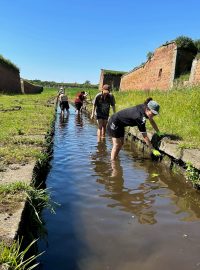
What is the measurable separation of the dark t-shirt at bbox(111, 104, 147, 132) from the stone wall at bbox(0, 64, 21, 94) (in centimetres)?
3321

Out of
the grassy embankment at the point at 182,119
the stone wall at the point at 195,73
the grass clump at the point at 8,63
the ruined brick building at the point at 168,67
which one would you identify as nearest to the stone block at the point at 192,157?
the grassy embankment at the point at 182,119

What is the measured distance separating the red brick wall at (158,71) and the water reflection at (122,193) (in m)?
18.2

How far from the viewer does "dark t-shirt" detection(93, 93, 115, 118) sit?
11.2 metres

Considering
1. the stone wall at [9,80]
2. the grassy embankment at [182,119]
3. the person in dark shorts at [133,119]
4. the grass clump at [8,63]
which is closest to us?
the person in dark shorts at [133,119]

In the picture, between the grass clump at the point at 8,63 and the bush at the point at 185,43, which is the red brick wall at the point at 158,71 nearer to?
the bush at the point at 185,43

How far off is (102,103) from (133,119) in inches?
128

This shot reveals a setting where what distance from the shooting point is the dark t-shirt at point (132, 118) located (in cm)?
790

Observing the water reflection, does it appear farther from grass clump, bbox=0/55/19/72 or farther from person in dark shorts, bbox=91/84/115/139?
grass clump, bbox=0/55/19/72

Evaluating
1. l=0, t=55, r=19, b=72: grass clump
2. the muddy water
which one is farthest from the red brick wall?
the muddy water

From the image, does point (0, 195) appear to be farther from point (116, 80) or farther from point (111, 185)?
point (116, 80)

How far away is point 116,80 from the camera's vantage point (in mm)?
55812

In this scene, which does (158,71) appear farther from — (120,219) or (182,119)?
(120,219)

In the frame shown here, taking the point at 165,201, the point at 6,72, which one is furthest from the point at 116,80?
the point at 165,201

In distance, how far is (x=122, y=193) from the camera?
21.0 ft
